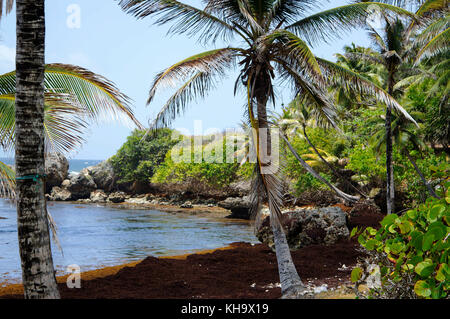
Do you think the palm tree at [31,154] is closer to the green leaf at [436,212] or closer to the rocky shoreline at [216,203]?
the rocky shoreline at [216,203]

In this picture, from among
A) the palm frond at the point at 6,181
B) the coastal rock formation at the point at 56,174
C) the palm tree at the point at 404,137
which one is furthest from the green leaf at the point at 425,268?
the coastal rock formation at the point at 56,174

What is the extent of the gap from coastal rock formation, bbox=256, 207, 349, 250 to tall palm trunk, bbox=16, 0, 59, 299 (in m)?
9.16

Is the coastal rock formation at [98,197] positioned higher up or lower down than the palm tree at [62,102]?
lower down

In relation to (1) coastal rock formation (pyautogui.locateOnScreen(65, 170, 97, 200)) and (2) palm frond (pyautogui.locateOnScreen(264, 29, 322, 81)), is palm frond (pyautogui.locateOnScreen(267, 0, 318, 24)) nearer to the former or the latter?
(2) palm frond (pyautogui.locateOnScreen(264, 29, 322, 81))

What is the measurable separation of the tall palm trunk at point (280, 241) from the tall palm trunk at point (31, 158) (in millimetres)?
4068

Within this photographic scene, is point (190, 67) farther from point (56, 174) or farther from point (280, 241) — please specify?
point (56, 174)

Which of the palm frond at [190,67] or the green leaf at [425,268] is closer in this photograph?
the green leaf at [425,268]

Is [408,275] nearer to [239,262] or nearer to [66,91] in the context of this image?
[66,91]

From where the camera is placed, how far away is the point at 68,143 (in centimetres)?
759

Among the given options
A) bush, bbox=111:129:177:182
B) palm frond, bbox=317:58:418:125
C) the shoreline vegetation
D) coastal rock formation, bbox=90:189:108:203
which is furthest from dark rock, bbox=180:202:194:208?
palm frond, bbox=317:58:418:125

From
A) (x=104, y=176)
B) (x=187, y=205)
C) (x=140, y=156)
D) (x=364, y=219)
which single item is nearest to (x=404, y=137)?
(x=364, y=219)

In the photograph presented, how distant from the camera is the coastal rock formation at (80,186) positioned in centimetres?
5178

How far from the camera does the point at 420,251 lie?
220cm
